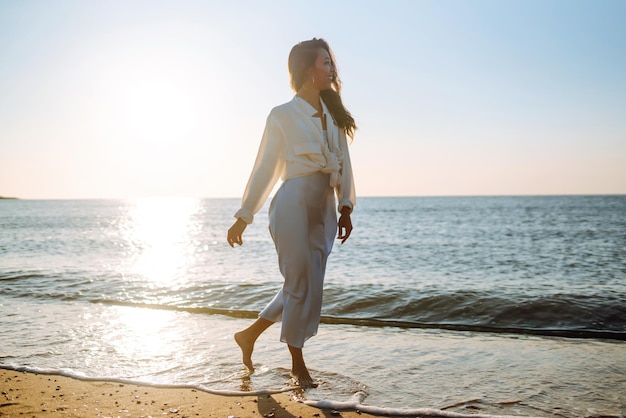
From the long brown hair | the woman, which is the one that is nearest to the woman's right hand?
the woman

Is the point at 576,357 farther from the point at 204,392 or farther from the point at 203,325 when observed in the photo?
the point at 203,325

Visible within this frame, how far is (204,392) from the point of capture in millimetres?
3455

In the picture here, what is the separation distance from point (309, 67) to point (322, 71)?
9 centimetres

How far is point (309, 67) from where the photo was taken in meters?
3.59

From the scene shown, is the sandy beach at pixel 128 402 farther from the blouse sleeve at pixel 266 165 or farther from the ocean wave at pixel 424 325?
the ocean wave at pixel 424 325

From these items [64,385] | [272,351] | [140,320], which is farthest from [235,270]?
[64,385]

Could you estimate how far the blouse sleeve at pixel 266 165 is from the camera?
3580mm

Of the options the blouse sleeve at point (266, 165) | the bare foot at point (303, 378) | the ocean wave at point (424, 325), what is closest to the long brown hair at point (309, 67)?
the blouse sleeve at point (266, 165)

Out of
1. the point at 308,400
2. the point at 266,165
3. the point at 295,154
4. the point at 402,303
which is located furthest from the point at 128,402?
the point at 402,303

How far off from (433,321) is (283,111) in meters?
4.13

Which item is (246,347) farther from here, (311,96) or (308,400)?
(311,96)

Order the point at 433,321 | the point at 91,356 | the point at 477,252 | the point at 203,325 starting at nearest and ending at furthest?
the point at 91,356 < the point at 203,325 < the point at 433,321 < the point at 477,252

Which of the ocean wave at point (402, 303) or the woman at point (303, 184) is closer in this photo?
the woman at point (303, 184)

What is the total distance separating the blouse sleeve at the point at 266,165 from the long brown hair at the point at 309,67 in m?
0.34
